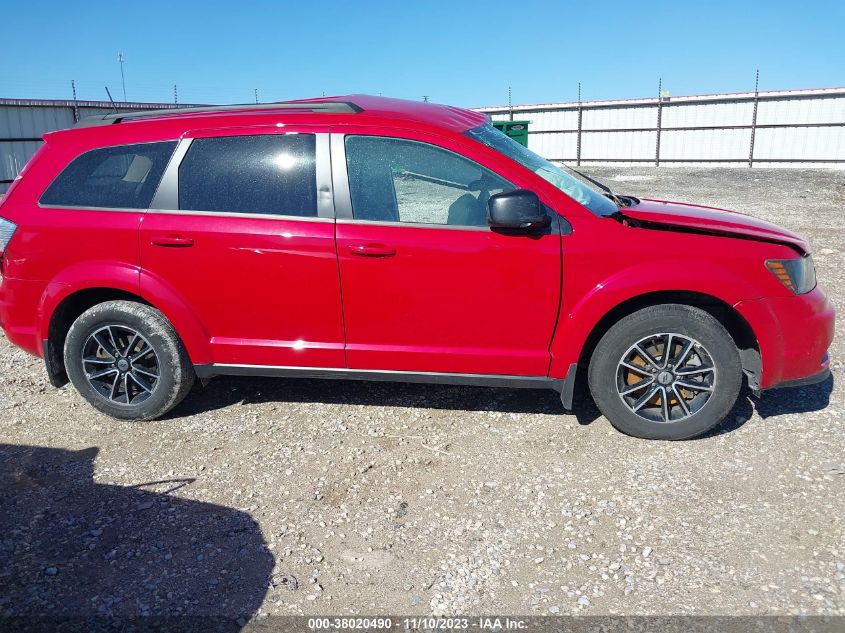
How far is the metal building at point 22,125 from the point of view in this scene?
16.7 m

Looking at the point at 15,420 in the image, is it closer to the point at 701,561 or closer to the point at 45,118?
the point at 701,561

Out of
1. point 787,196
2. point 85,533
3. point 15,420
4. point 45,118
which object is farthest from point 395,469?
point 45,118

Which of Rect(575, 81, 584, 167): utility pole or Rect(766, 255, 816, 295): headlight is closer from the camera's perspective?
Rect(766, 255, 816, 295): headlight

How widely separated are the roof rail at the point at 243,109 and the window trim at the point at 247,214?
0.21m

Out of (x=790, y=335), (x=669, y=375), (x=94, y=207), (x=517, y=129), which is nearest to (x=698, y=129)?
(x=517, y=129)

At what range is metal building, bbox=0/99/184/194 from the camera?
16719 millimetres

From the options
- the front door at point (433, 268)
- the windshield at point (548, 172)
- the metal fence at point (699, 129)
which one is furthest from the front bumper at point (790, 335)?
the metal fence at point (699, 129)

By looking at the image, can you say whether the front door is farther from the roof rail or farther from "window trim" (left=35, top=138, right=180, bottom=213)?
"window trim" (left=35, top=138, right=180, bottom=213)

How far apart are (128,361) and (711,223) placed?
3721mm

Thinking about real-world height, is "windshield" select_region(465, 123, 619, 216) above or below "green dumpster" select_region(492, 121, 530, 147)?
below

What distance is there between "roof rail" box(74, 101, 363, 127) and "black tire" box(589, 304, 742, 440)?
6.92 feet

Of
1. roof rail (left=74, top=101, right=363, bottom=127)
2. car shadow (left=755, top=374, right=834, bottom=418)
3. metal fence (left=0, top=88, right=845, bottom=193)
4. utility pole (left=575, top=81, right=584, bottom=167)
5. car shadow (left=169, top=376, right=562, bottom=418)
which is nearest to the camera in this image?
roof rail (left=74, top=101, right=363, bottom=127)

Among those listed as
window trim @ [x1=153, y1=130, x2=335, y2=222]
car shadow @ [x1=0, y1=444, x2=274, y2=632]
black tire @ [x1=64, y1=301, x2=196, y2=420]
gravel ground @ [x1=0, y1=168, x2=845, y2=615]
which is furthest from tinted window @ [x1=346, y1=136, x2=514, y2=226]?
car shadow @ [x1=0, y1=444, x2=274, y2=632]

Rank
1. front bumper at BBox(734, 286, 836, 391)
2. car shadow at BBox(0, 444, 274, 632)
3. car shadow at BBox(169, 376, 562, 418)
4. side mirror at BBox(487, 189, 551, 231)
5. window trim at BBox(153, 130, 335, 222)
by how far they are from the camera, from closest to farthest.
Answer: car shadow at BBox(0, 444, 274, 632), side mirror at BBox(487, 189, 551, 231), front bumper at BBox(734, 286, 836, 391), window trim at BBox(153, 130, 335, 222), car shadow at BBox(169, 376, 562, 418)
